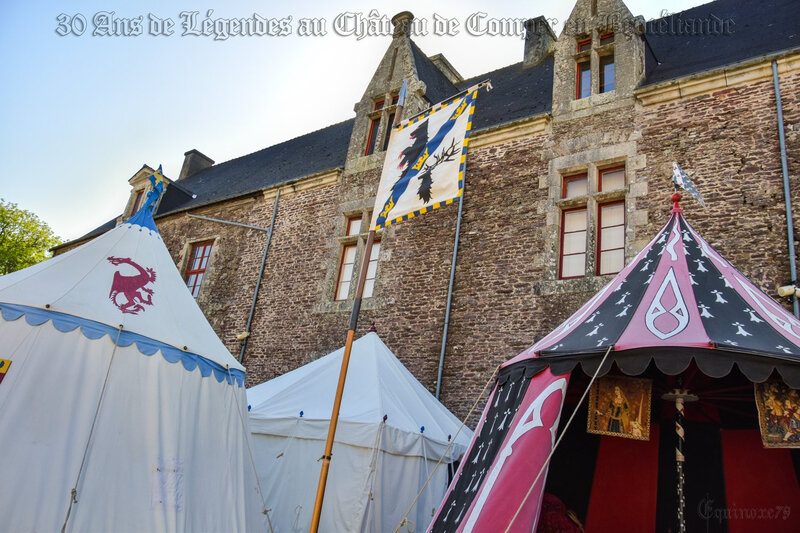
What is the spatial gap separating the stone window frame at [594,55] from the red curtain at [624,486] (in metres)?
4.69

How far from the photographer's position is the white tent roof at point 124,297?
4711 millimetres

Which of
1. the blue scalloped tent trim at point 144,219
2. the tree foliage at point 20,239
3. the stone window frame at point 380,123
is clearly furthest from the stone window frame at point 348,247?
the tree foliage at point 20,239

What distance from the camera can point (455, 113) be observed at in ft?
16.9

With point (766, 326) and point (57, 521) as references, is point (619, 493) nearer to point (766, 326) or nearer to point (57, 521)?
point (766, 326)

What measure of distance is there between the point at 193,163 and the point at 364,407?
14621 millimetres

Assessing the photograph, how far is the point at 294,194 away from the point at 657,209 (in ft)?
21.8

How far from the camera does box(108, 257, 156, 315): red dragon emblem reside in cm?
507

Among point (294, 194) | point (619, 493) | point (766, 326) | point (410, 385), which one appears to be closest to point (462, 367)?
point (410, 385)

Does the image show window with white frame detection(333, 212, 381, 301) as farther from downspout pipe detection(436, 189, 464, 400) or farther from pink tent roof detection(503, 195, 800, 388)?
pink tent roof detection(503, 195, 800, 388)

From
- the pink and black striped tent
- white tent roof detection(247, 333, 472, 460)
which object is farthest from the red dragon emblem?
the pink and black striped tent

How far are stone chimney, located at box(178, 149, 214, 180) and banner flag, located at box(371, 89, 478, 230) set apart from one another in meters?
14.2

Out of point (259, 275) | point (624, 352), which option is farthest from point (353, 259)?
point (624, 352)

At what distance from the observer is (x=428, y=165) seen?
16.6 ft

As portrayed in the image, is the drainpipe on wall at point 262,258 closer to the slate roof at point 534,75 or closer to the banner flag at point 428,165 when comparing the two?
the slate roof at point 534,75
